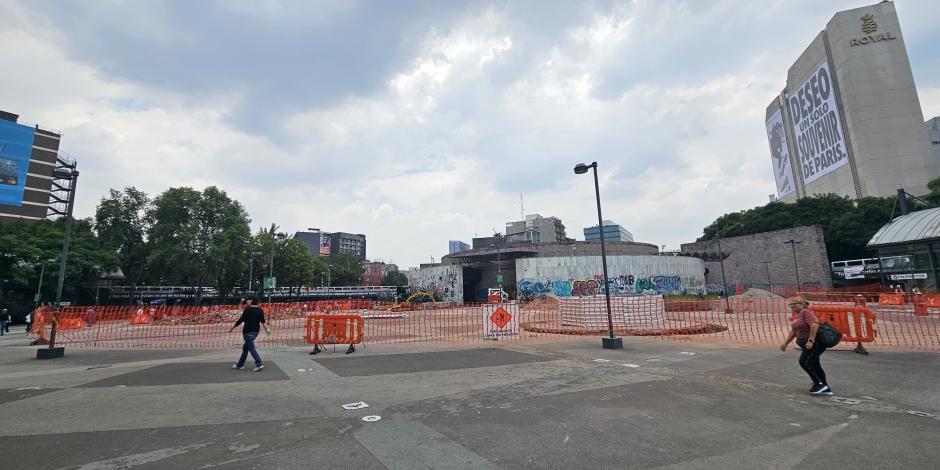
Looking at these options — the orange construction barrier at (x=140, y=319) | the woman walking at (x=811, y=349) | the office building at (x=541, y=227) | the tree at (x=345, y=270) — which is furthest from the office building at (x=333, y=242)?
the woman walking at (x=811, y=349)

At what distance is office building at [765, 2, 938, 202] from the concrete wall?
28278 millimetres

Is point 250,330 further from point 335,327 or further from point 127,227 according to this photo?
point 127,227

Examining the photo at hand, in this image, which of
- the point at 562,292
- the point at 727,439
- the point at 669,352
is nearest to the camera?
the point at 727,439

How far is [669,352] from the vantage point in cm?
1074

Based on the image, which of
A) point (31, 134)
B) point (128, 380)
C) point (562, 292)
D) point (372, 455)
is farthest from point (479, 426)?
point (31, 134)

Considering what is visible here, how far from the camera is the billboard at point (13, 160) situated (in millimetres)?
53719

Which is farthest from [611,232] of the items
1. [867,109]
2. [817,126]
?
[867,109]

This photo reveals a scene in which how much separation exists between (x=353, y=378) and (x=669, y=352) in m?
8.37

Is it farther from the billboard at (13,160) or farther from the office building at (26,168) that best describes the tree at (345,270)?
the billboard at (13,160)

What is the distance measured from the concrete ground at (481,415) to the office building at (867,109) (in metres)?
84.1

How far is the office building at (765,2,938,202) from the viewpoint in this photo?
6581cm

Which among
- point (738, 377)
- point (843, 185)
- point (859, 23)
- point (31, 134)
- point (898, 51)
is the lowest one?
point (738, 377)

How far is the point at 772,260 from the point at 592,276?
24.9 metres

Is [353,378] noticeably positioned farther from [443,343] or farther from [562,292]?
[562,292]
